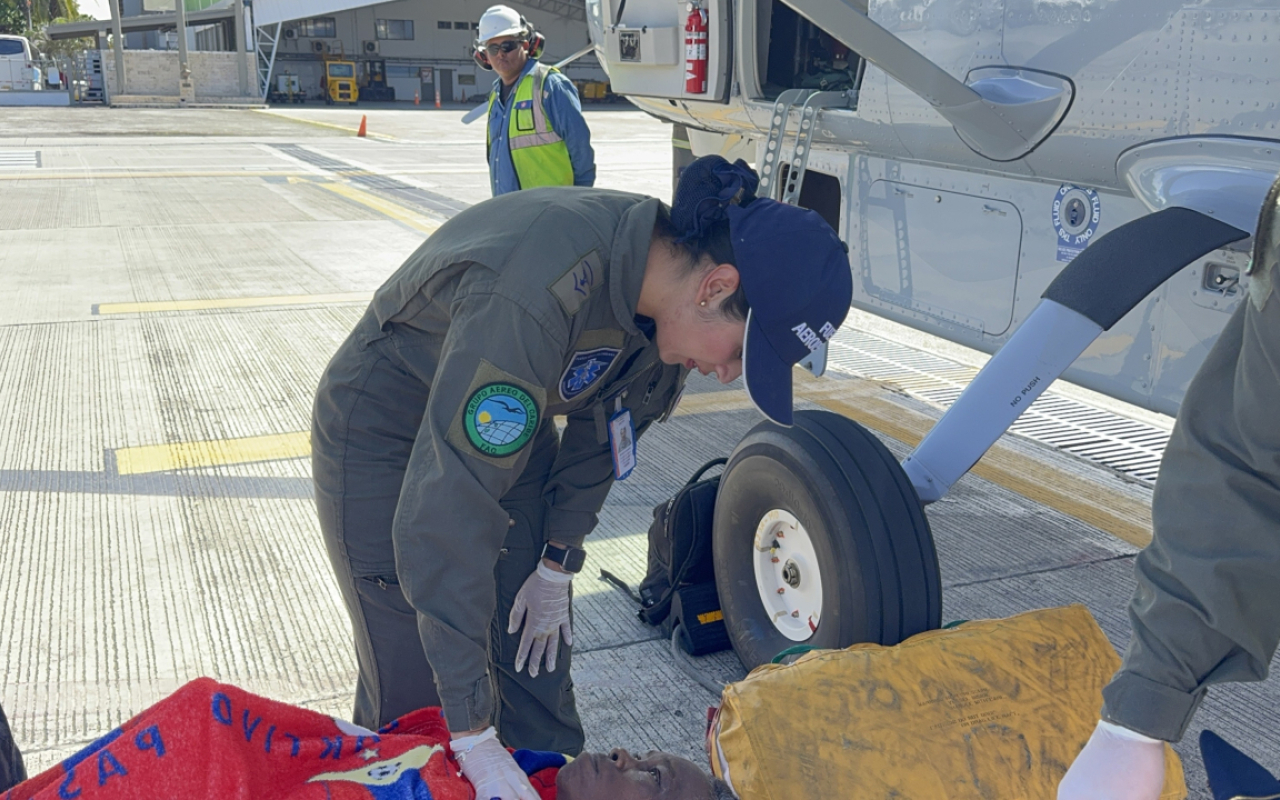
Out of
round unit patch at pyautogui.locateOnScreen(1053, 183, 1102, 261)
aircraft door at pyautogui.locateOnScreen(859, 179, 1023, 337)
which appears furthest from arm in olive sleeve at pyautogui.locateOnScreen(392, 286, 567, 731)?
aircraft door at pyautogui.locateOnScreen(859, 179, 1023, 337)

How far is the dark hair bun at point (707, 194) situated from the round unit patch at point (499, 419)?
0.46 m

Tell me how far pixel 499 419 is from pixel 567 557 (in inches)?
32.8

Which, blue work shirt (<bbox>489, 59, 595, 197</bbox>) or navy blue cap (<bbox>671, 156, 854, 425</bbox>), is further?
blue work shirt (<bbox>489, 59, 595, 197</bbox>)

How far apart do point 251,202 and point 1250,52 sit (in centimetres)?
1228

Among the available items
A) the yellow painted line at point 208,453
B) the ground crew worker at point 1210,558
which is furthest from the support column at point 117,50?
the ground crew worker at point 1210,558

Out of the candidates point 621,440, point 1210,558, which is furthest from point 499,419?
point 1210,558

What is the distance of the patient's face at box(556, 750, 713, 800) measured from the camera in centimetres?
193

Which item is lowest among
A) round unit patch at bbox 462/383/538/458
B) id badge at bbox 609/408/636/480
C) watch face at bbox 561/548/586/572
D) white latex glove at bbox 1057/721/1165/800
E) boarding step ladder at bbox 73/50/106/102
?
watch face at bbox 561/548/586/572

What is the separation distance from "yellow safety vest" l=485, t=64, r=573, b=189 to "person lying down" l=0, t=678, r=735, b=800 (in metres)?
4.50

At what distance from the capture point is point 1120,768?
1566 millimetres

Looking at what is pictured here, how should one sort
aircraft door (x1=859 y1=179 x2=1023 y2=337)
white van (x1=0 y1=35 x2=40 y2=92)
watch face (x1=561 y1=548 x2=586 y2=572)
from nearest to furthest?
watch face (x1=561 y1=548 x2=586 y2=572) → aircraft door (x1=859 y1=179 x2=1023 y2=337) → white van (x1=0 y1=35 x2=40 y2=92)

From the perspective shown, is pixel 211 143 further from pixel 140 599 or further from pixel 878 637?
pixel 878 637

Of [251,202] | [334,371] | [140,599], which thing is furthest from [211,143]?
[334,371]

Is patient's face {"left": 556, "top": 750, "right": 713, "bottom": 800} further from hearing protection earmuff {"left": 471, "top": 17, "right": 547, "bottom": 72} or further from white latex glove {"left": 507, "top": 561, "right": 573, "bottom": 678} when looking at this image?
hearing protection earmuff {"left": 471, "top": 17, "right": 547, "bottom": 72}
